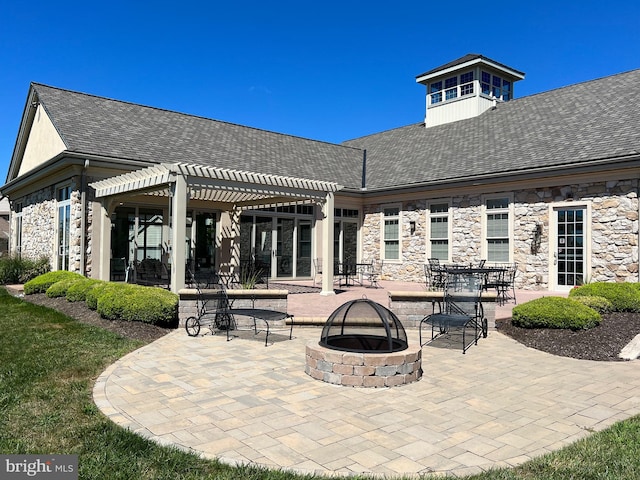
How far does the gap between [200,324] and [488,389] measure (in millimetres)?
5145

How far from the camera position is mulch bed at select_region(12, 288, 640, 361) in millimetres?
7066

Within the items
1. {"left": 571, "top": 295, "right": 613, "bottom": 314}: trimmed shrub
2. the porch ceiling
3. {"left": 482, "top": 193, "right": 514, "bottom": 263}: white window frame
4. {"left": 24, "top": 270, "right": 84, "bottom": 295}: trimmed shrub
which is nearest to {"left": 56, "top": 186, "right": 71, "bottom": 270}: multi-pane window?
A: {"left": 24, "top": 270, "right": 84, "bottom": 295}: trimmed shrub

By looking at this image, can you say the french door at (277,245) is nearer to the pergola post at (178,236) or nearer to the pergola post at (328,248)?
the pergola post at (328,248)

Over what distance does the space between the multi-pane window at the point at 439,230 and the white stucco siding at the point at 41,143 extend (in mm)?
11817

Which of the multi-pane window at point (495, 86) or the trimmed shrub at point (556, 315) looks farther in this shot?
the multi-pane window at point (495, 86)

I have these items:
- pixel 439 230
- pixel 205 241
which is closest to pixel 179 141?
pixel 205 241

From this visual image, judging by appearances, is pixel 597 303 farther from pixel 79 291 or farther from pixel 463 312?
→ pixel 79 291

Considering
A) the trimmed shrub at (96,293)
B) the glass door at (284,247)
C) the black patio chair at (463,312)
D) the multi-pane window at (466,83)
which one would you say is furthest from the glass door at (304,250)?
the black patio chair at (463,312)

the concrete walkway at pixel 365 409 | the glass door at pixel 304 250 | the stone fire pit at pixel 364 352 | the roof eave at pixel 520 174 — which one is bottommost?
the concrete walkway at pixel 365 409

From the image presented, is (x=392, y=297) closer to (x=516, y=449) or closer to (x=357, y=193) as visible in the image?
(x=516, y=449)

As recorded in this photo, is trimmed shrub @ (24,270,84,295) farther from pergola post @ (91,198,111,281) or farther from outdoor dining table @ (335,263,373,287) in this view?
outdoor dining table @ (335,263,373,287)

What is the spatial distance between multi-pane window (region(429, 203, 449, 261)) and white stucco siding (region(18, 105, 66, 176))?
38.8 ft

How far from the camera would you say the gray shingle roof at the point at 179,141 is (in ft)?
46.1

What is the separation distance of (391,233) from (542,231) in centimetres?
594
